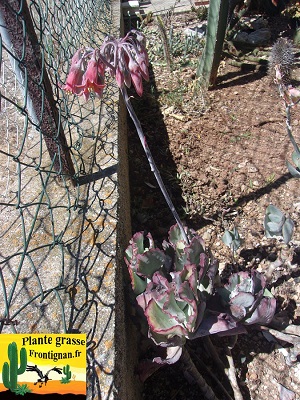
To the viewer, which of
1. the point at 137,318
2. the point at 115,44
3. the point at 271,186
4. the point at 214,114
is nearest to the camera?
the point at 115,44

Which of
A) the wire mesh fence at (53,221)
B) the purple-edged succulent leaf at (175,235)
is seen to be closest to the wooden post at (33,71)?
the wire mesh fence at (53,221)

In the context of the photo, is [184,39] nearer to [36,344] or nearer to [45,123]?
[45,123]

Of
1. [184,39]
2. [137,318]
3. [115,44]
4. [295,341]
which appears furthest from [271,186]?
[184,39]

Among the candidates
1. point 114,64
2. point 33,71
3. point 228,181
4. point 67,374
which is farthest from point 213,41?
point 67,374

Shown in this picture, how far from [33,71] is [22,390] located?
1257mm

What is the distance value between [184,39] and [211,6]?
1263mm

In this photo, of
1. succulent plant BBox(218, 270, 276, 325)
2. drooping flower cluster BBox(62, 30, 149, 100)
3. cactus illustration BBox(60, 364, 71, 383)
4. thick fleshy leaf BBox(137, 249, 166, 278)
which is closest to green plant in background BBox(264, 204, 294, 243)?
succulent plant BBox(218, 270, 276, 325)

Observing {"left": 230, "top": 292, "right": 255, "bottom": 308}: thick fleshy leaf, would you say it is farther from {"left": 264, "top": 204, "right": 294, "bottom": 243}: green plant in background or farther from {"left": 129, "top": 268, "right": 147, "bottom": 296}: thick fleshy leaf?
{"left": 264, "top": 204, "right": 294, "bottom": 243}: green plant in background

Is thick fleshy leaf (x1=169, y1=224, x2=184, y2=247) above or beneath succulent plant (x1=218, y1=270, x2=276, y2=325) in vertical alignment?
above

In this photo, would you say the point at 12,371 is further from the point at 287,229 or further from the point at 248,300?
the point at 287,229

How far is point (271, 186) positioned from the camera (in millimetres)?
2842

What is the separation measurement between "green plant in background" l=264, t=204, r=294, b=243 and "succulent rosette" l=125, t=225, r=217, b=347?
41 cm

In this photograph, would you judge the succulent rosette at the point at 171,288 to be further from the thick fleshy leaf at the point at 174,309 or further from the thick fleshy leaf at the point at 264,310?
the thick fleshy leaf at the point at 264,310

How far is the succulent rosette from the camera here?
1419 millimetres
